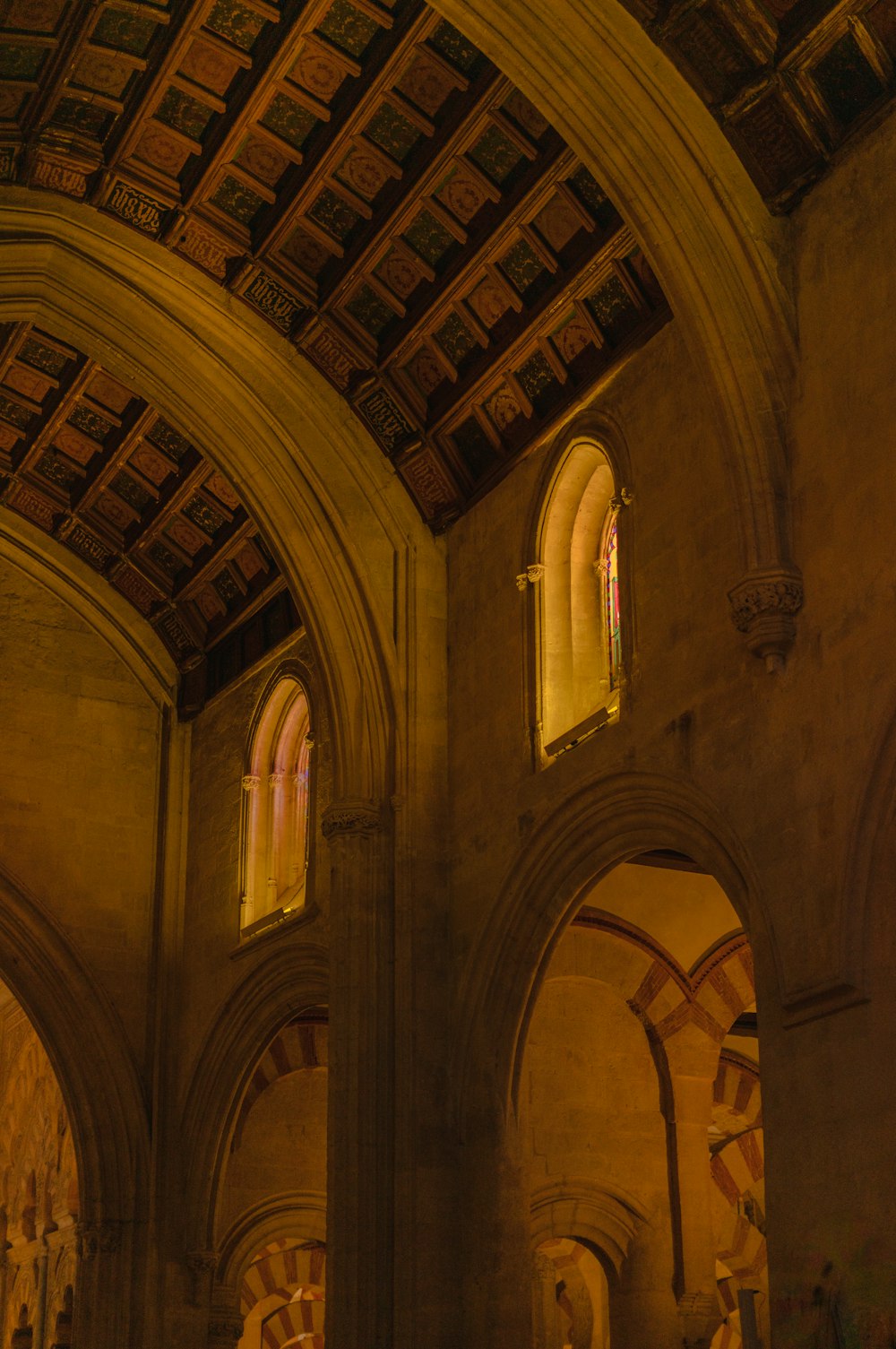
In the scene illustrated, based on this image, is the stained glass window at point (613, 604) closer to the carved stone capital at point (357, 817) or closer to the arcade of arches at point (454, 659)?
the arcade of arches at point (454, 659)

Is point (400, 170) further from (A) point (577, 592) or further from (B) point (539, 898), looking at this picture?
(B) point (539, 898)

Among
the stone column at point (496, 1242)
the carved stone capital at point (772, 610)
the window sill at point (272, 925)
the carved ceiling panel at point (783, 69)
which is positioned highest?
the carved ceiling panel at point (783, 69)

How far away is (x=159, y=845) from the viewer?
18.0 metres

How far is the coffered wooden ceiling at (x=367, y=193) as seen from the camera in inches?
492

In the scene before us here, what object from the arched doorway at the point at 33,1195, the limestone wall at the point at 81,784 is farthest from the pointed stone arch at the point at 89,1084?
the arched doorway at the point at 33,1195

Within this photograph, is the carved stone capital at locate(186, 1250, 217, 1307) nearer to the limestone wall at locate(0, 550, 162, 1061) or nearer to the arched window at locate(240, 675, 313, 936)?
the limestone wall at locate(0, 550, 162, 1061)

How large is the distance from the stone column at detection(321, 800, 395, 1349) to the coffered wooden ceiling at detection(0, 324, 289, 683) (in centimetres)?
355

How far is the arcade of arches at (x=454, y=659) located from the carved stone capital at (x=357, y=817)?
107mm

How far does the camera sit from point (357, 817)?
45.4 ft

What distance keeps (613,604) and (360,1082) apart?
3694 mm

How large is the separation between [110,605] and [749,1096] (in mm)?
7694

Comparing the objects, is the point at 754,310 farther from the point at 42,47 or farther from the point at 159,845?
the point at 159,845

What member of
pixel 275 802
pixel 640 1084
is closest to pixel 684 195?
pixel 640 1084

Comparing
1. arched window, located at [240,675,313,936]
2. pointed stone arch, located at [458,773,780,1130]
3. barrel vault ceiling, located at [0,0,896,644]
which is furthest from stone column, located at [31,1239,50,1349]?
barrel vault ceiling, located at [0,0,896,644]
